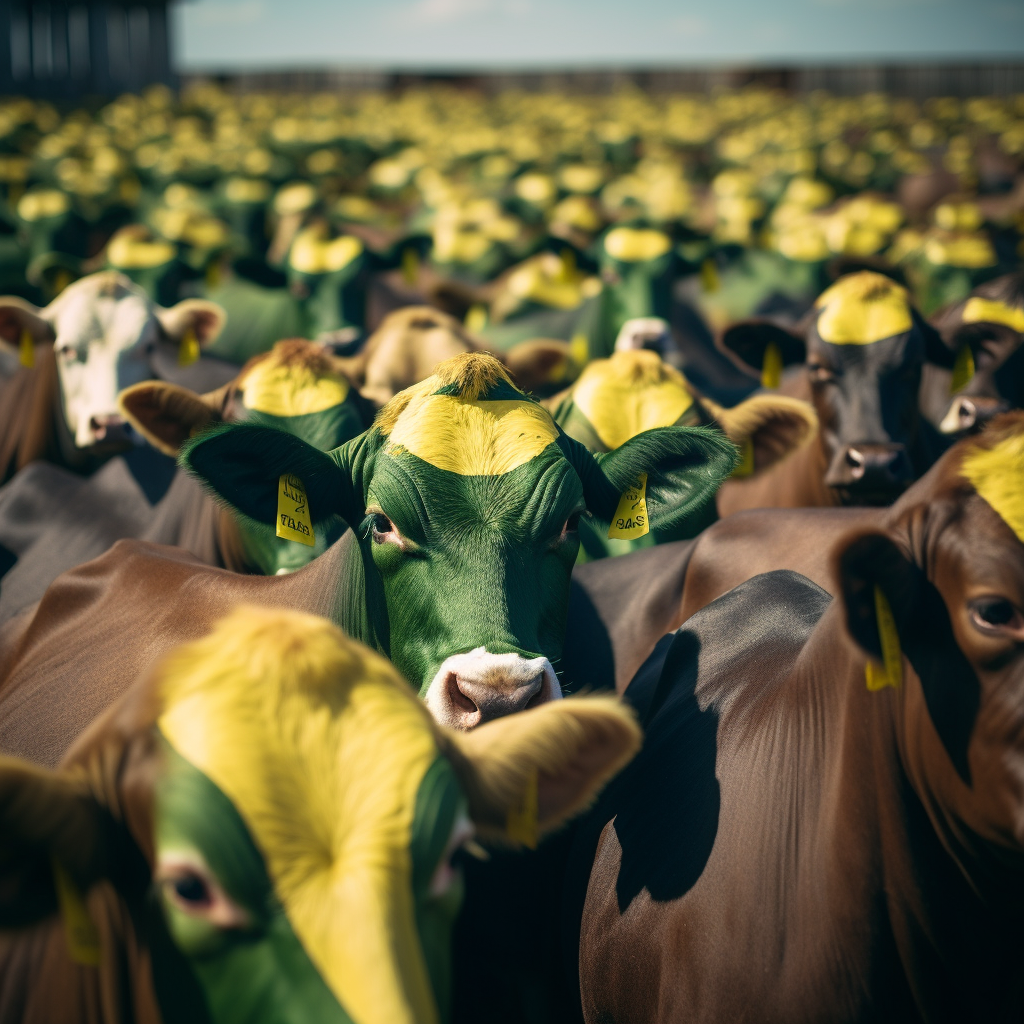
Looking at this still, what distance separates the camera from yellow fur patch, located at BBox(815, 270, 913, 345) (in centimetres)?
538

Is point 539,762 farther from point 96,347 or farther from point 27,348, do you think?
point 27,348

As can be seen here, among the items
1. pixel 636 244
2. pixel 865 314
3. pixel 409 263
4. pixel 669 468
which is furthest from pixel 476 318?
pixel 669 468

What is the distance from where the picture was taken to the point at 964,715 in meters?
1.90

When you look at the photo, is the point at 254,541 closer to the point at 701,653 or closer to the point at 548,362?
the point at 701,653

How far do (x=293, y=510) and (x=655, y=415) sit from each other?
6.66 feet

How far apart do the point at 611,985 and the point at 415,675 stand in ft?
2.82

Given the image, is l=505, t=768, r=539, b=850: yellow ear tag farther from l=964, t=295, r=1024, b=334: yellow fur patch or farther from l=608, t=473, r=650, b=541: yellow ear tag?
l=964, t=295, r=1024, b=334: yellow fur patch

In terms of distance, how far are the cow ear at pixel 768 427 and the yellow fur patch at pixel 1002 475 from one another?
204 cm

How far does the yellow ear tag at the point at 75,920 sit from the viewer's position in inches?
60.2

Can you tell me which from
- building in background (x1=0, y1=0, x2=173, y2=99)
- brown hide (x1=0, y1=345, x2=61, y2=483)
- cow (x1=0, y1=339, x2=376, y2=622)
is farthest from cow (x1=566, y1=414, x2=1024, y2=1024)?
building in background (x1=0, y1=0, x2=173, y2=99)

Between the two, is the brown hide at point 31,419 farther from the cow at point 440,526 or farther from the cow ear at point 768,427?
the cow ear at point 768,427

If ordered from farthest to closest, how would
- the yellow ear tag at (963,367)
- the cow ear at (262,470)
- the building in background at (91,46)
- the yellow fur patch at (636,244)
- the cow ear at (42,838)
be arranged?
1. the building in background at (91,46)
2. the yellow fur patch at (636,244)
3. the yellow ear tag at (963,367)
4. the cow ear at (262,470)
5. the cow ear at (42,838)

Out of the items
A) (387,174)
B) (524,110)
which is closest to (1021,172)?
(387,174)

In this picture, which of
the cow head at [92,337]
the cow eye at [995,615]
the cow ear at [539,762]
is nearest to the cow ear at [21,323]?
the cow head at [92,337]
